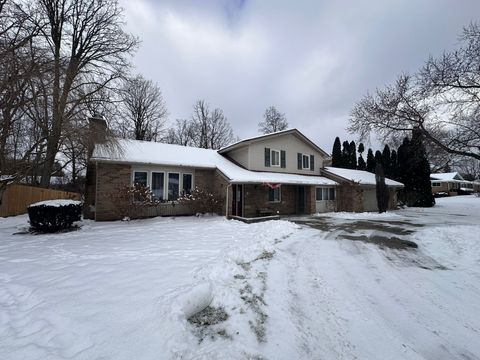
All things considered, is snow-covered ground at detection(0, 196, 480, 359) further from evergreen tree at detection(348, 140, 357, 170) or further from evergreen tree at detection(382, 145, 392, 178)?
evergreen tree at detection(348, 140, 357, 170)

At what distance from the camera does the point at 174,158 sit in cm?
1409

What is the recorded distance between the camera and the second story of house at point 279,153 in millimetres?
16391

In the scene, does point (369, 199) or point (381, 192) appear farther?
point (369, 199)

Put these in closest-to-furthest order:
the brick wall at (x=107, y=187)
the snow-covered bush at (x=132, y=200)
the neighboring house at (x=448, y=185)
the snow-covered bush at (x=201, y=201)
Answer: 1. the snow-covered bush at (x=132, y=200)
2. the brick wall at (x=107, y=187)
3. the snow-covered bush at (x=201, y=201)
4. the neighboring house at (x=448, y=185)

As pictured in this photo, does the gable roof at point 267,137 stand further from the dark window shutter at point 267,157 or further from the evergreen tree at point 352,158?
the evergreen tree at point 352,158

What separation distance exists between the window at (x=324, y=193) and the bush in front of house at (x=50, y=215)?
15.9m

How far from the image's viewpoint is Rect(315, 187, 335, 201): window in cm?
1896

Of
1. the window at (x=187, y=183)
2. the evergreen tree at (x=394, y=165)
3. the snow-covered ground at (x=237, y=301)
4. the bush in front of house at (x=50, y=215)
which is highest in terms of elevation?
the evergreen tree at (x=394, y=165)

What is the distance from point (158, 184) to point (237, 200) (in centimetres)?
493

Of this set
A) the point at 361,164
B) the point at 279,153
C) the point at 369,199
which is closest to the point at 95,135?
the point at 279,153

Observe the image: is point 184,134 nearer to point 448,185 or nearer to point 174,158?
point 174,158

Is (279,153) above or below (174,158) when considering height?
above

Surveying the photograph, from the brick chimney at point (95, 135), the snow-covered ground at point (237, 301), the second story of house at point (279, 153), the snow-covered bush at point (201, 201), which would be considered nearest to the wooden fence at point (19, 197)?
the brick chimney at point (95, 135)

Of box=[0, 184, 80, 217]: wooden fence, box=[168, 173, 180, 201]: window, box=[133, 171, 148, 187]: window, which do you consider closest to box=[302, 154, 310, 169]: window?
box=[168, 173, 180, 201]: window
